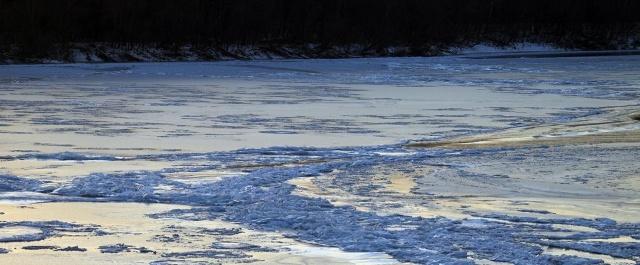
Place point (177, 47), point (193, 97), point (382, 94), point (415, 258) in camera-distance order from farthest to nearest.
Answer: point (177, 47) < point (382, 94) < point (193, 97) < point (415, 258)

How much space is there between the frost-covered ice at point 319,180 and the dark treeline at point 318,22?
92.7 feet

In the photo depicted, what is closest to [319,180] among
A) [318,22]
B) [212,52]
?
[212,52]

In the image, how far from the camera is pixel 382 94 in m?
20.6

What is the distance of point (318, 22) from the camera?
2303 inches

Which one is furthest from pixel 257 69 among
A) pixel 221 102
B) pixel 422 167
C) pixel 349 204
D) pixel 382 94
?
pixel 349 204

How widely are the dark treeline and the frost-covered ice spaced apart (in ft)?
92.7

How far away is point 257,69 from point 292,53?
62.2ft

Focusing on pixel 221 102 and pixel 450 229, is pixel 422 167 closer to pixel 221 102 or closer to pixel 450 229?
pixel 450 229

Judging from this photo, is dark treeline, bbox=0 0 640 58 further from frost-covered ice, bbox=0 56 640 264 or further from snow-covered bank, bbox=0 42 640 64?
frost-covered ice, bbox=0 56 640 264

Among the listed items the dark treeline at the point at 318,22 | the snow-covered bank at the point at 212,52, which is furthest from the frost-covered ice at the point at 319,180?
the dark treeline at the point at 318,22

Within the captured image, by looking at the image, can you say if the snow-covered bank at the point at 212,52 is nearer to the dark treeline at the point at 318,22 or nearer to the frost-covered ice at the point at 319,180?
the dark treeline at the point at 318,22

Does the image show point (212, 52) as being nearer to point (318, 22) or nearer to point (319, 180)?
point (318, 22)

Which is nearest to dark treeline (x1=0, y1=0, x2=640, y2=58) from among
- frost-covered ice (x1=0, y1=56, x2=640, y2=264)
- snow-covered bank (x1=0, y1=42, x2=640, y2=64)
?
snow-covered bank (x1=0, y1=42, x2=640, y2=64)

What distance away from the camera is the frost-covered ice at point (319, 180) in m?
5.96
